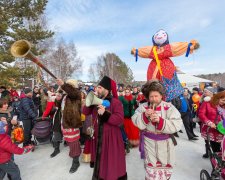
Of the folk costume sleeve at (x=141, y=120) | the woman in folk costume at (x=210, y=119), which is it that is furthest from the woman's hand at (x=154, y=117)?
the woman in folk costume at (x=210, y=119)

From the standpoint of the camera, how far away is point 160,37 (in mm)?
4668

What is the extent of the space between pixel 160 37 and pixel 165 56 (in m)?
0.45

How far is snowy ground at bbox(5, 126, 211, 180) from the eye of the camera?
3.95 meters

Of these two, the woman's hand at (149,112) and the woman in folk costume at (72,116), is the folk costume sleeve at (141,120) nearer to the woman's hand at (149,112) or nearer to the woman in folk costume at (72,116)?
the woman's hand at (149,112)

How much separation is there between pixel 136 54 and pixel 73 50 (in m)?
29.9

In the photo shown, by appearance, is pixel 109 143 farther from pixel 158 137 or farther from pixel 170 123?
pixel 170 123

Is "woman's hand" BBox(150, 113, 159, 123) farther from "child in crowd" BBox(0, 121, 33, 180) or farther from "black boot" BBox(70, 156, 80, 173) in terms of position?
"black boot" BBox(70, 156, 80, 173)

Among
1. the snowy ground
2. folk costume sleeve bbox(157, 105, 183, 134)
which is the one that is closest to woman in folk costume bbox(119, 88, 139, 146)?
the snowy ground

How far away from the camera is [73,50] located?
33.4 m

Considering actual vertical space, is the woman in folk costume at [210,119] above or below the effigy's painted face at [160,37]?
below

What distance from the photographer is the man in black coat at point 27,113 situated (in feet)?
18.1

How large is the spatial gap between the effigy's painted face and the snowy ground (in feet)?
8.80

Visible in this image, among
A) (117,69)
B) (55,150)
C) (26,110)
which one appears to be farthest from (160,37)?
(117,69)

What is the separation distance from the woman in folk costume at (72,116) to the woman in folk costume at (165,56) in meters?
1.80
